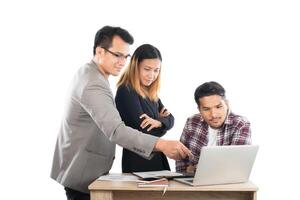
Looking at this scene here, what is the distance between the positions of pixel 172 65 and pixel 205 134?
3.61 ft

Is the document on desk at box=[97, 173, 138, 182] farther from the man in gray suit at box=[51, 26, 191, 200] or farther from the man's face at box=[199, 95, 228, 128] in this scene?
the man's face at box=[199, 95, 228, 128]

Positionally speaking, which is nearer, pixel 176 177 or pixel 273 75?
pixel 176 177

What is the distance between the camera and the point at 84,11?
421 centimetres

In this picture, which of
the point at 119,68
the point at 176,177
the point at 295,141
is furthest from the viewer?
the point at 295,141

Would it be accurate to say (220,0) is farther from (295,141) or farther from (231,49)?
(295,141)

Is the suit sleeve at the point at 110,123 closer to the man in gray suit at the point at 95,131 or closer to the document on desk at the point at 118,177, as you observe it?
the man in gray suit at the point at 95,131

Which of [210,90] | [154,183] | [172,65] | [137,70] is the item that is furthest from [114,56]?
[172,65]

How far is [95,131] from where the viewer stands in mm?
2830

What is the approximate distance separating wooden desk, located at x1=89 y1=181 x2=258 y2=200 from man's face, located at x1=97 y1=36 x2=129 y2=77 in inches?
Answer: 25.8

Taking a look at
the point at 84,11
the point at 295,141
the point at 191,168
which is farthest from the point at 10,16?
the point at 295,141

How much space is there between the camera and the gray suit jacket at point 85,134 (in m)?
2.69

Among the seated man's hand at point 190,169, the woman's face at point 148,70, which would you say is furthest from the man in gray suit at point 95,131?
the seated man's hand at point 190,169

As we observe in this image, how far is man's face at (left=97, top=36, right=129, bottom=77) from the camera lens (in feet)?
9.41

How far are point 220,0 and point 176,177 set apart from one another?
1.94 m
